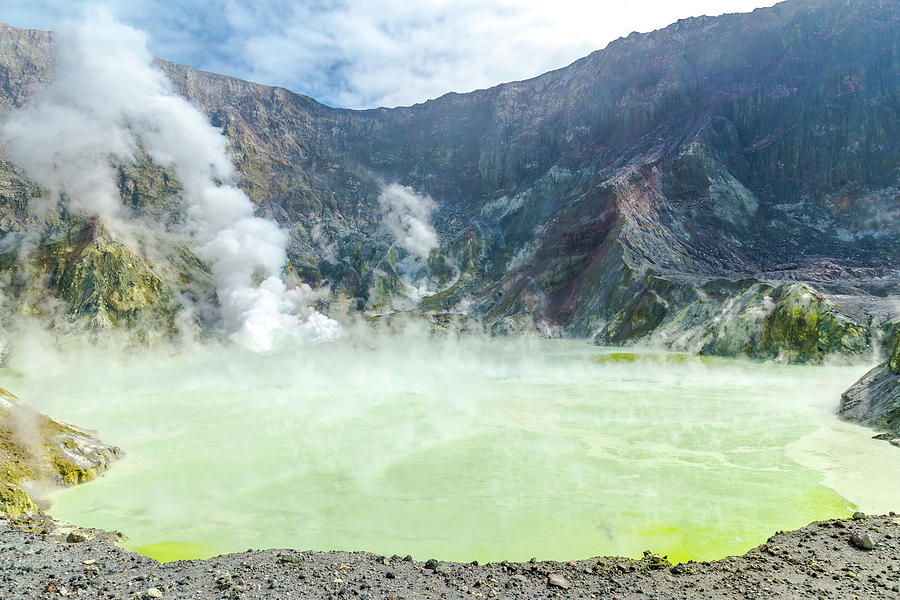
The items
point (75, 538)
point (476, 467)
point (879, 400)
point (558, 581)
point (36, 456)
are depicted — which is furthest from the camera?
point (879, 400)

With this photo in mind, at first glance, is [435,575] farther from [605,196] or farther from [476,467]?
[605,196]

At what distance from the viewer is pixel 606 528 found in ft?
38.3

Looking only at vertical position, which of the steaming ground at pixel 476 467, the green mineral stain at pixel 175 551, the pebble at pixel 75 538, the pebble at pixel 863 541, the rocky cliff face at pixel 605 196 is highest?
the rocky cliff face at pixel 605 196

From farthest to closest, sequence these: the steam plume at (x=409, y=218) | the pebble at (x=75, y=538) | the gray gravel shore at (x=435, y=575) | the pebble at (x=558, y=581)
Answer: the steam plume at (x=409, y=218)
the pebble at (x=75, y=538)
the pebble at (x=558, y=581)
the gray gravel shore at (x=435, y=575)

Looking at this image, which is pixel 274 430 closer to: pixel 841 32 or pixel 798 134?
pixel 798 134

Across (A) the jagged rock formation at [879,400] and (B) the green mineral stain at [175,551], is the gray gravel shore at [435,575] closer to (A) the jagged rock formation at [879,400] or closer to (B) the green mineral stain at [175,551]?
(B) the green mineral stain at [175,551]

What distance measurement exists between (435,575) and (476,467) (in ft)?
27.8

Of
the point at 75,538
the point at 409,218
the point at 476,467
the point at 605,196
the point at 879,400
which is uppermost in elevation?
the point at 409,218

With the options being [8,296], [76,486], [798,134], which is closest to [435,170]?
[798,134]

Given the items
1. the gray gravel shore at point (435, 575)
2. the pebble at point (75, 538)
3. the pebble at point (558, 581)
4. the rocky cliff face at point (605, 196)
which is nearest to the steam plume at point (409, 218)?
the rocky cliff face at point (605, 196)

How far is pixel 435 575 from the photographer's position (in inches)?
347

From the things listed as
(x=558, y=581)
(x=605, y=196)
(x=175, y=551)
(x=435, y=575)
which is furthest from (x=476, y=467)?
(x=605, y=196)

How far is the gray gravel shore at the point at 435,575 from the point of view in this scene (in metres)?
7.93

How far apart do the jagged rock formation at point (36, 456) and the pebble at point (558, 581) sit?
38.4ft
